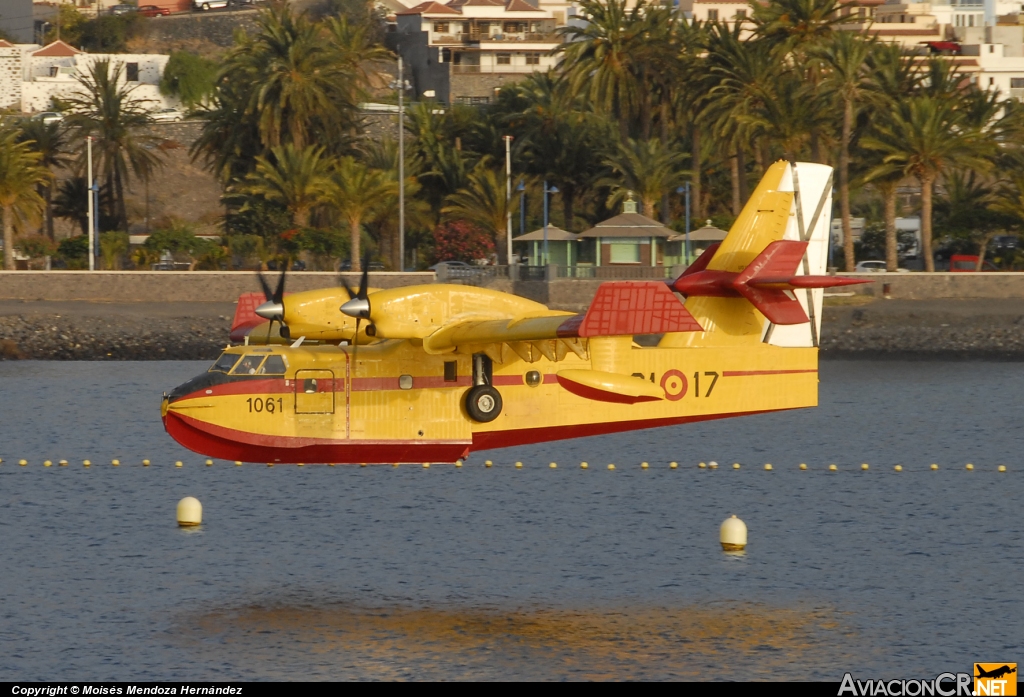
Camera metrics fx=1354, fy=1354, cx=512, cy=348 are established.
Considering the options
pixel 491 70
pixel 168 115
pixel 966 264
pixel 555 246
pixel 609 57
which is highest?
pixel 491 70

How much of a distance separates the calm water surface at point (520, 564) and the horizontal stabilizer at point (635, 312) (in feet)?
17.7

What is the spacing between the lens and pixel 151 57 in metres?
127

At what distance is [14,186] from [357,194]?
19.6 metres

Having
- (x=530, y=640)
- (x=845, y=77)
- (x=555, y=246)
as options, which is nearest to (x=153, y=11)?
(x=555, y=246)

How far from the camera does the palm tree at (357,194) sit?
3041 inches

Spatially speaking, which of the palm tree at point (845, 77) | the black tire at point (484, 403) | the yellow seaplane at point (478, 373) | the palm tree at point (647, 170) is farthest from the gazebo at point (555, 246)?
the black tire at point (484, 403)

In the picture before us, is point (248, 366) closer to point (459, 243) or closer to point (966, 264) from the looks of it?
point (459, 243)

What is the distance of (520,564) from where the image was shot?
1146 inches

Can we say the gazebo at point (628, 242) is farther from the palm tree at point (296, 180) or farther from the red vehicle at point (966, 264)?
the red vehicle at point (966, 264)

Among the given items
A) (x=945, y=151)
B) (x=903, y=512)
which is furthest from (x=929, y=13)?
(x=903, y=512)

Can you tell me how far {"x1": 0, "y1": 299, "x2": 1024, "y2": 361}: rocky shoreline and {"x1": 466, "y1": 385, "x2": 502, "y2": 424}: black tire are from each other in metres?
41.0

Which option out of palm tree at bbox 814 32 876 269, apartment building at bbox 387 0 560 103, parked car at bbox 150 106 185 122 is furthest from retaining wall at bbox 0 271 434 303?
apartment building at bbox 387 0 560 103

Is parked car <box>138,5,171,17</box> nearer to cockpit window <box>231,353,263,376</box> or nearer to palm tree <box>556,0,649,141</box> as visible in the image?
palm tree <box>556,0,649,141</box>

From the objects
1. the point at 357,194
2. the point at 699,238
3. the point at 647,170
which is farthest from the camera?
the point at 647,170
